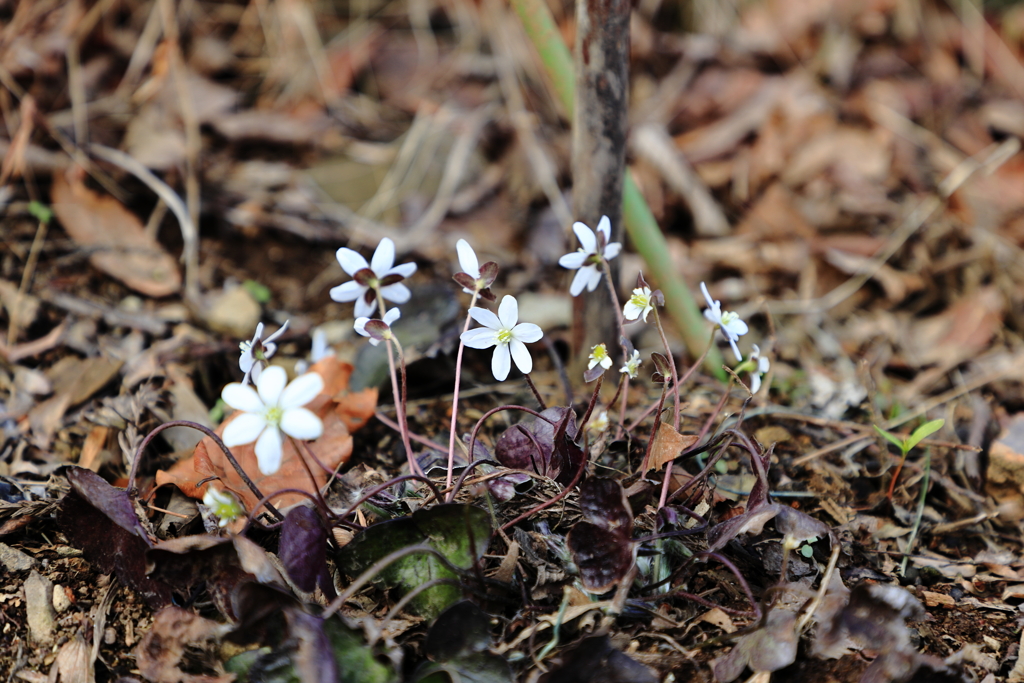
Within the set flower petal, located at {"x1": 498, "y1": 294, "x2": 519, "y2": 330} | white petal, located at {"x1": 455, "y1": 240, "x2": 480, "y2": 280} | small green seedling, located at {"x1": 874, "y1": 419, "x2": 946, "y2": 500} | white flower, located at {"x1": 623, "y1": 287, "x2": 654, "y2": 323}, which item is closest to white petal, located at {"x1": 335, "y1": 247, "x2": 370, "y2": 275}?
white petal, located at {"x1": 455, "y1": 240, "x2": 480, "y2": 280}

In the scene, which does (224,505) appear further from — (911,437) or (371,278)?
(911,437)

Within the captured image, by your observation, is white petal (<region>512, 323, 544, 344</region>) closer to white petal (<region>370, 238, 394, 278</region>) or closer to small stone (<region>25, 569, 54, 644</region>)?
white petal (<region>370, 238, 394, 278</region>)

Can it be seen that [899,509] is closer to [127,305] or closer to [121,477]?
[121,477]

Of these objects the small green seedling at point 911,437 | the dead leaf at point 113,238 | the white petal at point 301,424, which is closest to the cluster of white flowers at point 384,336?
the white petal at point 301,424

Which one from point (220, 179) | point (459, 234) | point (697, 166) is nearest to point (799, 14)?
point (697, 166)

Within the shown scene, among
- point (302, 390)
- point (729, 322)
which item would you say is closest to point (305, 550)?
point (302, 390)

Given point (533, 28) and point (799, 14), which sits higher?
point (533, 28)
